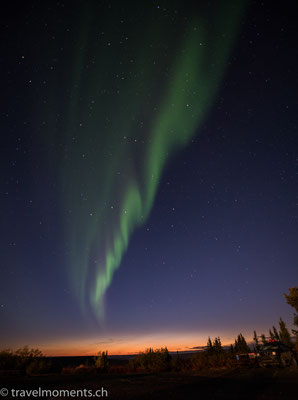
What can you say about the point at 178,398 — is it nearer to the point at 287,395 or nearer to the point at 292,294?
the point at 287,395

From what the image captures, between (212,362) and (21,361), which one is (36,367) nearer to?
(21,361)

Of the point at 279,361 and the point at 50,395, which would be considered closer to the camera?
the point at 50,395

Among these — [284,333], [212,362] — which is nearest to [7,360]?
[212,362]

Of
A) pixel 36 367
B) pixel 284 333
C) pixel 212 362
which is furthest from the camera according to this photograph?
pixel 284 333

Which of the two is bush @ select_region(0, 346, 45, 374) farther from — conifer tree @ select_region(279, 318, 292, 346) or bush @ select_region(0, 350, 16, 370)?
conifer tree @ select_region(279, 318, 292, 346)

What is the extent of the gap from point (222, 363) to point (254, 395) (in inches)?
546

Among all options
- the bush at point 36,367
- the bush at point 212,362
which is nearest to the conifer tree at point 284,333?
the bush at point 212,362

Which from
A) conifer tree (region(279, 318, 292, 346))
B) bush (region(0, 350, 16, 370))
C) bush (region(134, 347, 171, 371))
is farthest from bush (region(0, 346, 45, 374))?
conifer tree (region(279, 318, 292, 346))

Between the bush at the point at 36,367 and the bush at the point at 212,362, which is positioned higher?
the bush at the point at 36,367

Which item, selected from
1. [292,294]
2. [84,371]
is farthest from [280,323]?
[84,371]

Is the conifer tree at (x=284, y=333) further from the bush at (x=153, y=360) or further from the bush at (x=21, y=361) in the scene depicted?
the bush at (x=21, y=361)

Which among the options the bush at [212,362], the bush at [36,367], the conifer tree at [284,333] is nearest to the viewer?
the bush at [36,367]

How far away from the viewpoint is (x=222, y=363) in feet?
59.9

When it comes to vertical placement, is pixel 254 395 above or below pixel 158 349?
below
